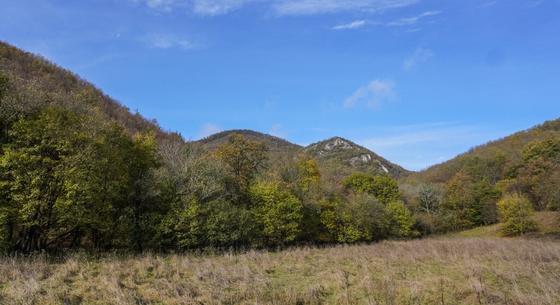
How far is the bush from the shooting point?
2274 inches

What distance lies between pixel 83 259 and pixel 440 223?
65862 mm

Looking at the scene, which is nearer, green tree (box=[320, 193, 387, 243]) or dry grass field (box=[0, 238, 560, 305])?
dry grass field (box=[0, 238, 560, 305])

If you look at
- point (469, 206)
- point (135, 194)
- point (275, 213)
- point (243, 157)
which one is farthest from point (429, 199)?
point (135, 194)

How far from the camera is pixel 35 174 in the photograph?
53.1 feet

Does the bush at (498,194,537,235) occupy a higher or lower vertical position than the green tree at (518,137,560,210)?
lower

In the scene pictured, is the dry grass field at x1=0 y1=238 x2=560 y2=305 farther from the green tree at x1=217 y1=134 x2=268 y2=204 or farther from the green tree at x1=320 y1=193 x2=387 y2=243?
the green tree at x1=320 y1=193 x2=387 y2=243

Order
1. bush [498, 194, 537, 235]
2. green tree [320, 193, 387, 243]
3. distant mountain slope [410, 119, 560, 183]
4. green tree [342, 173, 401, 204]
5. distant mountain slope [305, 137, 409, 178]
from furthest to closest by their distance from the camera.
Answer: distant mountain slope [305, 137, 409, 178] < distant mountain slope [410, 119, 560, 183] < green tree [342, 173, 401, 204] < bush [498, 194, 537, 235] < green tree [320, 193, 387, 243]

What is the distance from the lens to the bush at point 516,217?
57.8 meters

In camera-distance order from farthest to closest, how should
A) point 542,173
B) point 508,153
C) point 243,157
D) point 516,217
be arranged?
point 508,153, point 542,173, point 516,217, point 243,157

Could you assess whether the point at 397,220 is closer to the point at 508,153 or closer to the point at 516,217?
the point at 516,217

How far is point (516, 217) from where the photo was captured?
57.8 meters

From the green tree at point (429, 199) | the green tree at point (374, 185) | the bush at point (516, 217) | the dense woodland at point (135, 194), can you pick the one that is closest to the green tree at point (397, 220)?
the dense woodland at point (135, 194)

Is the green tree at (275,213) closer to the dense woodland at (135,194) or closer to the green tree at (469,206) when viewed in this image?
the dense woodland at (135,194)

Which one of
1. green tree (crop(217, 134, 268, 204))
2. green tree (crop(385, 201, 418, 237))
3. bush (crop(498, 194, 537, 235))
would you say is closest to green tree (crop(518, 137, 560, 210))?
bush (crop(498, 194, 537, 235))
